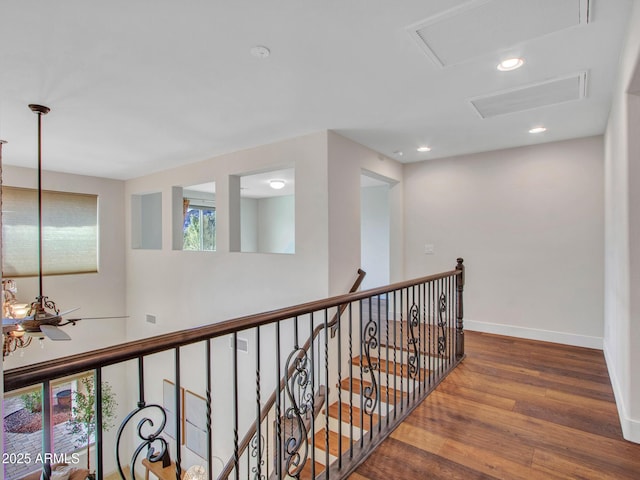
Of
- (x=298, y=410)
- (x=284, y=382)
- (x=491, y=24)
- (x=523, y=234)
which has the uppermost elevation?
(x=491, y=24)

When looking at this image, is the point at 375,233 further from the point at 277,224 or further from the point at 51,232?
the point at 51,232

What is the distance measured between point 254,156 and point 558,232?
3682 millimetres

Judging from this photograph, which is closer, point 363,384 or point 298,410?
point 298,410

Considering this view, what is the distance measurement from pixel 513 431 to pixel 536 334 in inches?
90.4

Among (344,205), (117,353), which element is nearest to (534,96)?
(344,205)

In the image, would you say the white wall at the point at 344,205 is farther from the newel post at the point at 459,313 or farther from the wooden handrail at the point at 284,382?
the newel post at the point at 459,313

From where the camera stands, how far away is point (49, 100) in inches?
108

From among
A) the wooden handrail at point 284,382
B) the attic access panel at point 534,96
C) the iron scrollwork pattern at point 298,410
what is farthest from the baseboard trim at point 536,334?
the iron scrollwork pattern at point 298,410

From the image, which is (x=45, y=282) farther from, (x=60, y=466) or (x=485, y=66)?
(x=485, y=66)

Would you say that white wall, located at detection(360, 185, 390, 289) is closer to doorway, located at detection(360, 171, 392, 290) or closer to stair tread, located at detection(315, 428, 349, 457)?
doorway, located at detection(360, 171, 392, 290)

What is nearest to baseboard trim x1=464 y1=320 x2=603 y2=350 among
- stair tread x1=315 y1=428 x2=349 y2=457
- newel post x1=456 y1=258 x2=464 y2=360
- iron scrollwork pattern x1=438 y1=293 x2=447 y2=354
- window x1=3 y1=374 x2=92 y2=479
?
newel post x1=456 y1=258 x2=464 y2=360

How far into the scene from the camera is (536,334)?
161 inches

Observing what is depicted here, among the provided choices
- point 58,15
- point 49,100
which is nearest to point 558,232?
point 58,15

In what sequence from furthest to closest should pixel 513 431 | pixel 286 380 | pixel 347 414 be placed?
pixel 347 414
pixel 513 431
pixel 286 380
